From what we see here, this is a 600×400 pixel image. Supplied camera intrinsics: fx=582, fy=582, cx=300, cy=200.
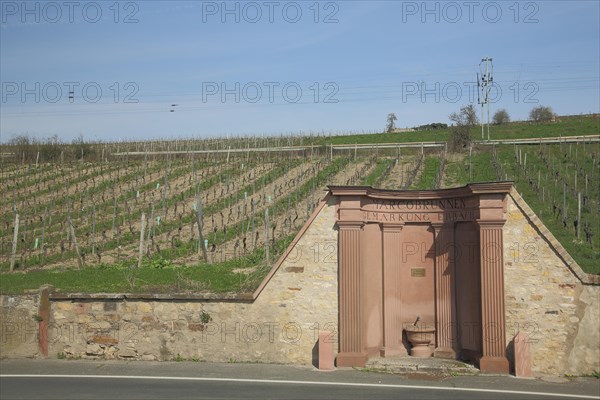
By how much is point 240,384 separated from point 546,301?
6.77 meters

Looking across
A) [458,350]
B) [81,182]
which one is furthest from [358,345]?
[81,182]

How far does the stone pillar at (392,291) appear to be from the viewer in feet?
47.0

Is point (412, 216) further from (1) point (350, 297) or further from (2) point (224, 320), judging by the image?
(2) point (224, 320)

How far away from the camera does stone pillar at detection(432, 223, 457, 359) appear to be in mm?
14188

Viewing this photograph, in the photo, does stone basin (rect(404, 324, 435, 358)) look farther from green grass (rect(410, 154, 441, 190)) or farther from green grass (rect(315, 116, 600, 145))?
green grass (rect(315, 116, 600, 145))

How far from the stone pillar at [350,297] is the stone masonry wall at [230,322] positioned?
213mm

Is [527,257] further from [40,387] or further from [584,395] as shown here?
[40,387]

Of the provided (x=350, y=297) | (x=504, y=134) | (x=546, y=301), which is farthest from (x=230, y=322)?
(x=504, y=134)

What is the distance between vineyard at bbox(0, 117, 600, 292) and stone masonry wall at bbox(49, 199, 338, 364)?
79 centimetres

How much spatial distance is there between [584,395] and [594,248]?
28.9 feet

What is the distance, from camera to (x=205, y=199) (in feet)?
101

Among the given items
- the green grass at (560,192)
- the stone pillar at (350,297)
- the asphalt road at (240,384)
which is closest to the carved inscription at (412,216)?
the stone pillar at (350,297)

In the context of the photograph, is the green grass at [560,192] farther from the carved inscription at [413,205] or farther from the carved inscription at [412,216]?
the carved inscription at [413,205]

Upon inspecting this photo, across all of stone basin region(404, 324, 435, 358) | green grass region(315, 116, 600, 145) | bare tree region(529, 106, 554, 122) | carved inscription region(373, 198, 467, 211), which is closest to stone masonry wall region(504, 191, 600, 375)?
carved inscription region(373, 198, 467, 211)
